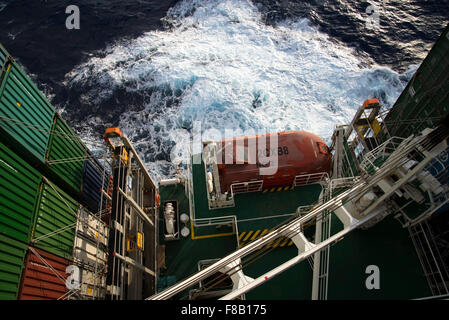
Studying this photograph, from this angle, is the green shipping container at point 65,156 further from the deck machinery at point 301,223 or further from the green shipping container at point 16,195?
the deck machinery at point 301,223

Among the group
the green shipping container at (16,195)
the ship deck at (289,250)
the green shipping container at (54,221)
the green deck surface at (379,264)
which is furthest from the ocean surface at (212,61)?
the green deck surface at (379,264)

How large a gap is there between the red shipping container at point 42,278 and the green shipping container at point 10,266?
32cm

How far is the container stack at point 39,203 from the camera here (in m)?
12.5

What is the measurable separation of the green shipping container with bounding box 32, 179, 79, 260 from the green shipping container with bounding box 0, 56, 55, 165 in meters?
1.86

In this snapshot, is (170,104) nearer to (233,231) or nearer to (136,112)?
(136,112)

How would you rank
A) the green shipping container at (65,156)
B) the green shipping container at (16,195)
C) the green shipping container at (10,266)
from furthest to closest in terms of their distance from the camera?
the green shipping container at (65,156) < the green shipping container at (16,195) < the green shipping container at (10,266)

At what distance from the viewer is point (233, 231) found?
16.2 m

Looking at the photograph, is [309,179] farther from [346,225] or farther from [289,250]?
[346,225]

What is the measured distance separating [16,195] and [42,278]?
12.7ft

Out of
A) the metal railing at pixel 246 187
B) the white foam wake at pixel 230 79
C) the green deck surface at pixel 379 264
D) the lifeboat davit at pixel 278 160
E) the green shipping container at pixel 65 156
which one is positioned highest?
the white foam wake at pixel 230 79

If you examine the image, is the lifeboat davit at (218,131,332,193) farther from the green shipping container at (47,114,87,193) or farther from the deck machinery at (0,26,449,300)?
the green shipping container at (47,114,87,193)

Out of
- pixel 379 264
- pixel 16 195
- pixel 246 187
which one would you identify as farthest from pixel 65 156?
pixel 379 264

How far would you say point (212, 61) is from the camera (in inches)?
1252
